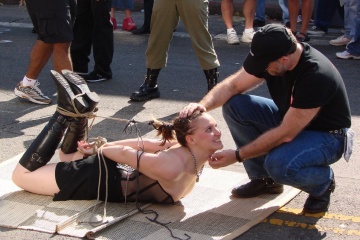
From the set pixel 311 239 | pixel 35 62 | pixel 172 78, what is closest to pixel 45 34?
pixel 35 62

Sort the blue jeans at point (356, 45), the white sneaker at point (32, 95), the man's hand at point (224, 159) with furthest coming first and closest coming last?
the blue jeans at point (356, 45) < the white sneaker at point (32, 95) < the man's hand at point (224, 159)

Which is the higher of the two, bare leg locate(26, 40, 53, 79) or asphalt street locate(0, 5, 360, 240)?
bare leg locate(26, 40, 53, 79)

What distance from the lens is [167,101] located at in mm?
7008

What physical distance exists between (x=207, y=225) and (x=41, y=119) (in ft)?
8.38

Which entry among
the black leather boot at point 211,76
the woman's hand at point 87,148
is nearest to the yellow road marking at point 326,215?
the woman's hand at point 87,148

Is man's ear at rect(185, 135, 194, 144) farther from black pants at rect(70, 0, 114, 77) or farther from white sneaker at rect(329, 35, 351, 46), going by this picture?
white sneaker at rect(329, 35, 351, 46)

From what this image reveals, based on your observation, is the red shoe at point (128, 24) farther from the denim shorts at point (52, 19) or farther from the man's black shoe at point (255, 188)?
the man's black shoe at point (255, 188)

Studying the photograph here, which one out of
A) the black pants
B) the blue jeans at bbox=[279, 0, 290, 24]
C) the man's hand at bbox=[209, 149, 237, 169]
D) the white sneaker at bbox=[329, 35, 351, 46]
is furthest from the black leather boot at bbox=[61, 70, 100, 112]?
the blue jeans at bbox=[279, 0, 290, 24]

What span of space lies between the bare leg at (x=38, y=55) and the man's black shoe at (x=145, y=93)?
83 centimetres

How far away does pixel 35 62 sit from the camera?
22.7 feet

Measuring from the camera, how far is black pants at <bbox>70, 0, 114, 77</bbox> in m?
7.50

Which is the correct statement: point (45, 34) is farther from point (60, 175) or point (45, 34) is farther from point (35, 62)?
point (60, 175)

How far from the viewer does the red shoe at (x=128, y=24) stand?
33.6 ft

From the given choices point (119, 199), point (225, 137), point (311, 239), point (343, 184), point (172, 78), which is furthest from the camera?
point (172, 78)
